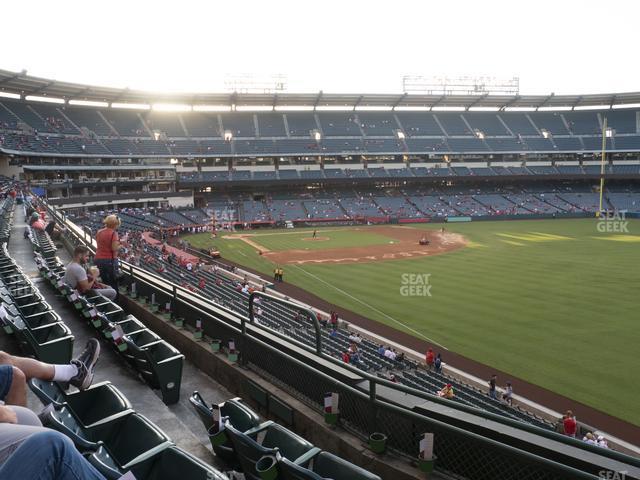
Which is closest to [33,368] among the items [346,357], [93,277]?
[93,277]

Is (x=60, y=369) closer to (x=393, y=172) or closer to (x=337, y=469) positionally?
(x=337, y=469)

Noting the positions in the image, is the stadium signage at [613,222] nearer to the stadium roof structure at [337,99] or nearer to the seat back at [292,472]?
the stadium roof structure at [337,99]

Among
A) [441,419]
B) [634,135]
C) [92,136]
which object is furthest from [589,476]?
[634,135]

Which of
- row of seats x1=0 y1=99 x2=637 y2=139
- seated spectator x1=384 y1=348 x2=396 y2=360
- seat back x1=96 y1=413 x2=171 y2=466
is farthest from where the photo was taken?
row of seats x1=0 y1=99 x2=637 y2=139

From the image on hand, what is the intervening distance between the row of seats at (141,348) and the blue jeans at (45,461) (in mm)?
3436

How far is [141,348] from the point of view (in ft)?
19.4

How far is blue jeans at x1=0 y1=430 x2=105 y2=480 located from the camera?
221 centimetres

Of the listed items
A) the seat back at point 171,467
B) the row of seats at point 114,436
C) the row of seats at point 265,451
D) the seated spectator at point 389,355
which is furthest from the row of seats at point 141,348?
the seated spectator at point 389,355

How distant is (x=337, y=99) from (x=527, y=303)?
6631 centimetres

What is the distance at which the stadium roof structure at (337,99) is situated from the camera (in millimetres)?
69812

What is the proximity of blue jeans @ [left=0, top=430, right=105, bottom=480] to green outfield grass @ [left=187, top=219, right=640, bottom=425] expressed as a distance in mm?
16456

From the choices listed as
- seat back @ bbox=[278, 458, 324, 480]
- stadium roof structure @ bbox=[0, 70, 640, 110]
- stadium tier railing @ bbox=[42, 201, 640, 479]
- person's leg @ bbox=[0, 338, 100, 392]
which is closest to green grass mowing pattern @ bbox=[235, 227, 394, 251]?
stadium roof structure @ bbox=[0, 70, 640, 110]

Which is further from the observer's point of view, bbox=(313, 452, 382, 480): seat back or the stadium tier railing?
the stadium tier railing

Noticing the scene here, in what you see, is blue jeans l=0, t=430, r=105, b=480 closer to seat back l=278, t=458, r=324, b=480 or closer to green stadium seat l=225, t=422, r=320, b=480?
seat back l=278, t=458, r=324, b=480
